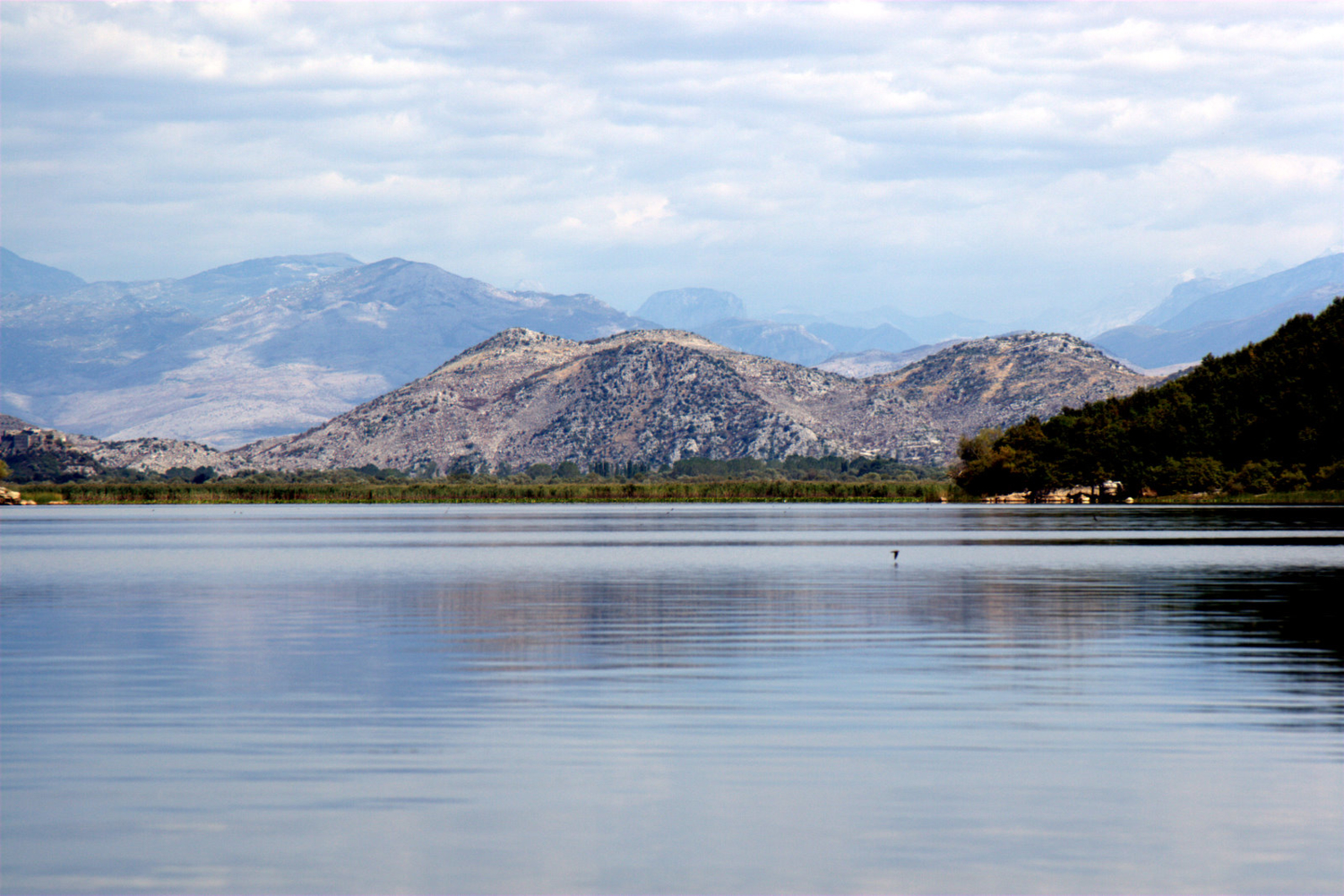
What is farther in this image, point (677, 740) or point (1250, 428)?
point (1250, 428)

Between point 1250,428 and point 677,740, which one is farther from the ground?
Answer: point 1250,428

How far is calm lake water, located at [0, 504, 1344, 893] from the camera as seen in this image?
14.9m

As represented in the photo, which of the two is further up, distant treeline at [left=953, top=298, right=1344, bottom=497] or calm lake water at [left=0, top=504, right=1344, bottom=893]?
distant treeline at [left=953, top=298, right=1344, bottom=497]

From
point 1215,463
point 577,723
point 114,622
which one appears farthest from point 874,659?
point 1215,463

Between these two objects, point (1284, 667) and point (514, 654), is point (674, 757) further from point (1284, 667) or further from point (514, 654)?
point (1284, 667)

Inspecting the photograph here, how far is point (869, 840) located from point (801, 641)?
19123mm

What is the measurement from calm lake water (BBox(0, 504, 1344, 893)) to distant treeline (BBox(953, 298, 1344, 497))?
440ft

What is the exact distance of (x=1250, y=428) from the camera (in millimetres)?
182875

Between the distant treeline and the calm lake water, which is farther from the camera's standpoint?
the distant treeline

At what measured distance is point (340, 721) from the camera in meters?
23.3

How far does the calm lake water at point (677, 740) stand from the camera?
14.9 m

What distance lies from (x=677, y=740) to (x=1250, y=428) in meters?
177

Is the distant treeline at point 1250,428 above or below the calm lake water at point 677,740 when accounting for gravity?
above

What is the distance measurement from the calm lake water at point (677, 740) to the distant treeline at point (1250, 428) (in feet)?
440
